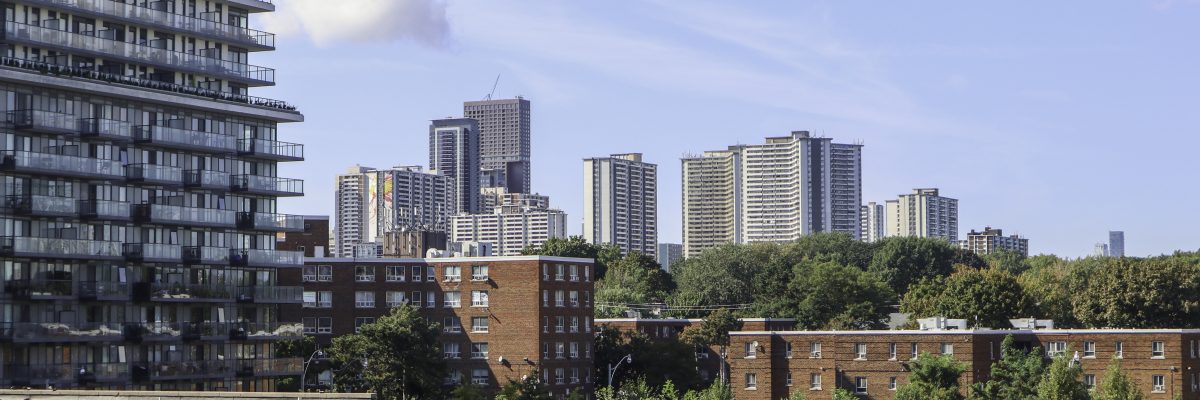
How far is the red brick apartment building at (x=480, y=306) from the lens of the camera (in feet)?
519

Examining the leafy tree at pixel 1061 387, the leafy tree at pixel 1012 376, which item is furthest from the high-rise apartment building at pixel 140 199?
the leafy tree at pixel 1061 387

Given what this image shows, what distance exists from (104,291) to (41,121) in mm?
11470

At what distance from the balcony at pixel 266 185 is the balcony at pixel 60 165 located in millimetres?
10937

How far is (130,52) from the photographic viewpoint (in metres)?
117

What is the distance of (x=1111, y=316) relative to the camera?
168 m

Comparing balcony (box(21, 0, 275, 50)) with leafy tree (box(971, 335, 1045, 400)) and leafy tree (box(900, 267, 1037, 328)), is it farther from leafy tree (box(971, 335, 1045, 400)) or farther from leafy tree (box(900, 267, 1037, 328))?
leafy tree (box(900, 267, 1037, 328))

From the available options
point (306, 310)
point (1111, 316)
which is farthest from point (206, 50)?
point (1111, 316)

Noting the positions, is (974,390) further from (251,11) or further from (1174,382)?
(251,11)

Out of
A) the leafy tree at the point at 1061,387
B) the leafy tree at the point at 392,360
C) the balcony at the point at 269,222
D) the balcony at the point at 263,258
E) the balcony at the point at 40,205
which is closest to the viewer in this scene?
the balcony at the point at 40,205

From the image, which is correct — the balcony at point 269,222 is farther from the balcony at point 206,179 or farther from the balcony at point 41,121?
the balcony at point 41,121

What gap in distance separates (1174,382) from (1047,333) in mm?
10028

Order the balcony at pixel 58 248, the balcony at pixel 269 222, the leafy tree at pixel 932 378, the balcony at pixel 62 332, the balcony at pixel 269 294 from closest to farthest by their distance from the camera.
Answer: the balcony at pixel 62 332
the balcony at pixel 58 248
the leafy tree at pixel 932 378
the balcony at pixel 269 294
the balcony at pixel 269 222

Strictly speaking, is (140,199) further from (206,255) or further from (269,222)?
(269,222)

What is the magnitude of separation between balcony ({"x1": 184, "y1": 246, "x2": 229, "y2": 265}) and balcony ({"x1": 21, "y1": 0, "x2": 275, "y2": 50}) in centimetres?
1462
